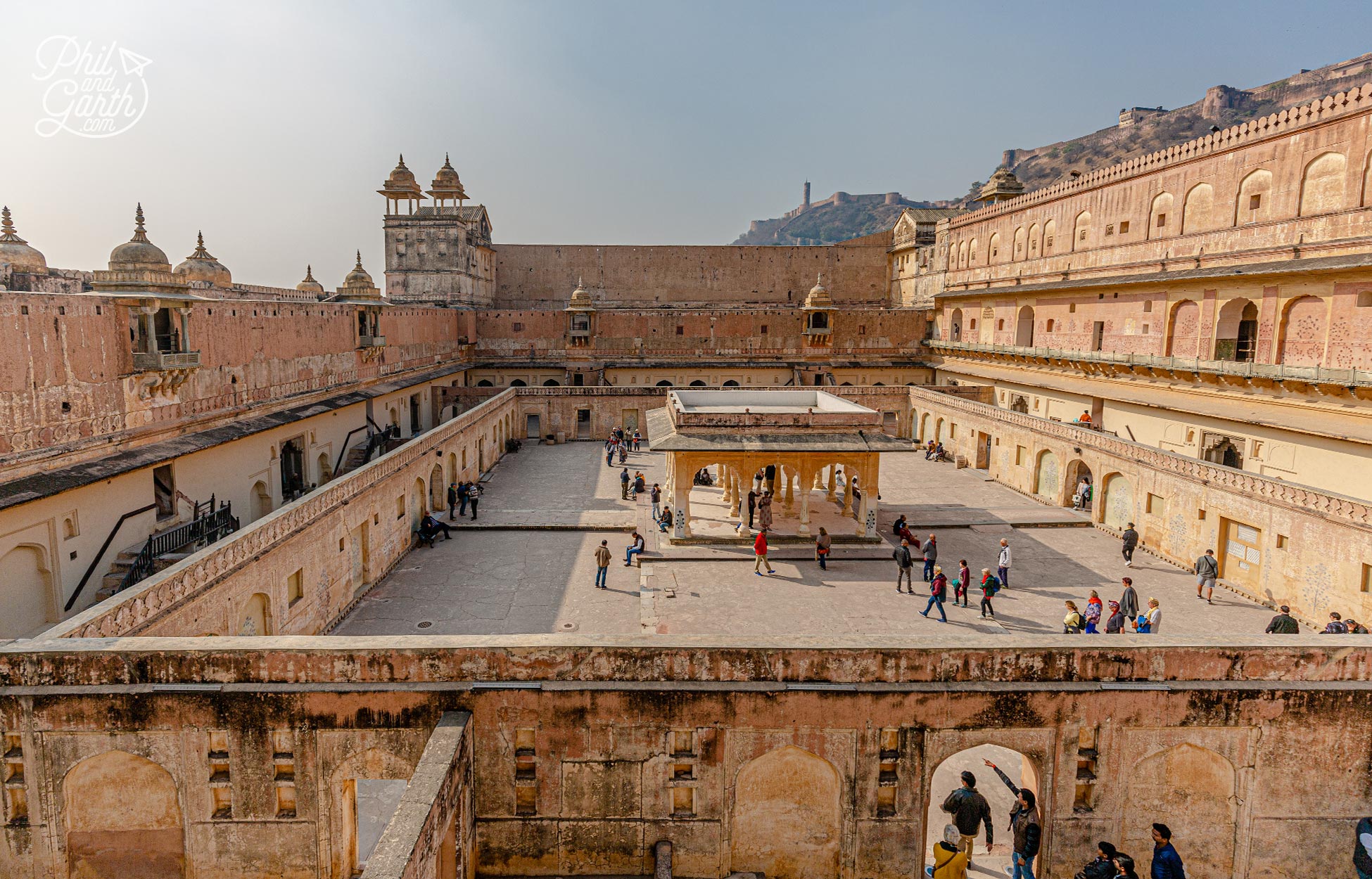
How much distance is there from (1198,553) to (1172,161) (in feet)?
51.7

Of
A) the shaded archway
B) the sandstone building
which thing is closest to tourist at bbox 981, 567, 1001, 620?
the sandstone building

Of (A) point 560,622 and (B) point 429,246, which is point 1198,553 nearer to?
(A) point 560,622

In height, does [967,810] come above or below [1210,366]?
below

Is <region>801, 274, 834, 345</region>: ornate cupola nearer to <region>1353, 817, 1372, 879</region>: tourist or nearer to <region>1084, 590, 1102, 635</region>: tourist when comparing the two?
<region>1084, 590, 1102, 635</region>: tourist

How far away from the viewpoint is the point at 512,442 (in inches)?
1309

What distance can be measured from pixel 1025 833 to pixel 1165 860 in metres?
1.26

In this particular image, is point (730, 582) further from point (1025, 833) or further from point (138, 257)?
point (138, 257)

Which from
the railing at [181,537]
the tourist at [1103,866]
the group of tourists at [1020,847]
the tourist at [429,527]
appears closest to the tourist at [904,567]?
the group of tourists at [1020,847]

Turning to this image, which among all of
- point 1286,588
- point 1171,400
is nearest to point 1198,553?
point 1286,588

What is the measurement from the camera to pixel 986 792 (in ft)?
31.8

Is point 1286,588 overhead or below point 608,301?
below

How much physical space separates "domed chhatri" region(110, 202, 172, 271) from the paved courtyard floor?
762cm

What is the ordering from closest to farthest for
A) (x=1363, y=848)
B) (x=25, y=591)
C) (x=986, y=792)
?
1. (x=1363, y=848)
2. (x=986, y=792)
3. (x=25, y=591)

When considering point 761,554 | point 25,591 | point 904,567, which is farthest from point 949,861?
point 25,591
